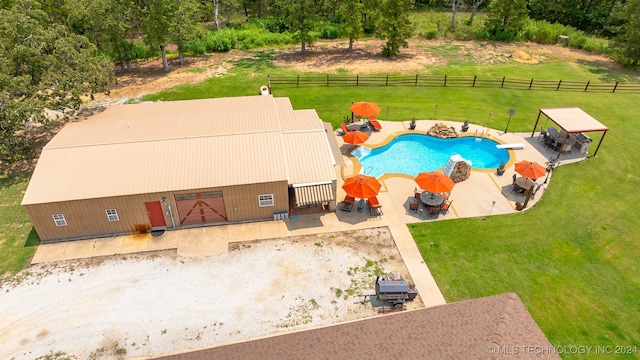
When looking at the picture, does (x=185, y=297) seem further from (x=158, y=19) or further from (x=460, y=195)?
(x=158, y=19)

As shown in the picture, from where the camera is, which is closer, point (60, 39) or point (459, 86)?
point (60, 39)

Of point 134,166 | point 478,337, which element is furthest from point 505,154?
point 134,166

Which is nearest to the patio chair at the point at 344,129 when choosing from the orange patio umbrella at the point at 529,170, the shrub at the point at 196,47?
the orange patio umbrella at the point at 529,170

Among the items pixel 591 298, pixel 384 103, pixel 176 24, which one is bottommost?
pixel 591 298

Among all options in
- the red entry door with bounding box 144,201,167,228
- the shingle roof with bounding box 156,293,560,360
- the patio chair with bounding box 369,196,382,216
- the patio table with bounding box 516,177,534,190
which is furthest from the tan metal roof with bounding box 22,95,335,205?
the patio table with bounding box 516,177,534,190

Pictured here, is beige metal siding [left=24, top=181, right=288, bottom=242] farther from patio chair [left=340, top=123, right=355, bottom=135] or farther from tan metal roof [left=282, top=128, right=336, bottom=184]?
patio chair [left=340, top=123, right=355, bottom=135]

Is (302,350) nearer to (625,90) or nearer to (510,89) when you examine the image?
(510,89)
